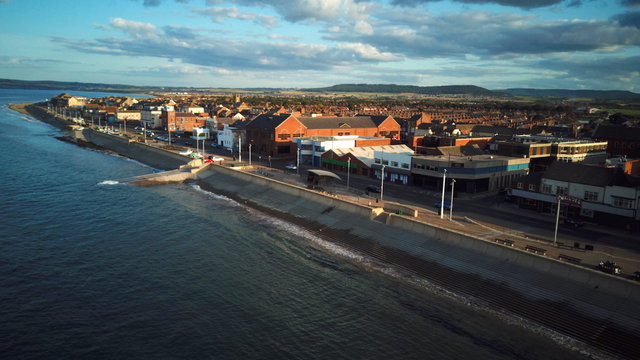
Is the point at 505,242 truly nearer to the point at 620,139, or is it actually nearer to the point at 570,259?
the point at 570,259

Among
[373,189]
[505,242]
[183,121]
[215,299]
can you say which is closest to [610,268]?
[505,242]

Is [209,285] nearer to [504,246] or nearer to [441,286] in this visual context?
[441,286]

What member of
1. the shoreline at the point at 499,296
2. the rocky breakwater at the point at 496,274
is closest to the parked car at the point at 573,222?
the rocky breakwater at the point at 496,274

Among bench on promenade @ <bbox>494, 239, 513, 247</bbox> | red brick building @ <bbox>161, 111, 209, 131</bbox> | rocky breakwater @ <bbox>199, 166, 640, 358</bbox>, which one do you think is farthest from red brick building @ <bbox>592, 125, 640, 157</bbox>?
red brick building @ <bbox>161, 111, 209, 131</bbox>

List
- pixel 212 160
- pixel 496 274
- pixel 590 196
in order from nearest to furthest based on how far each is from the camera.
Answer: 1. pixel 496 274
2. pixel 590 196
3. pixel 212 160

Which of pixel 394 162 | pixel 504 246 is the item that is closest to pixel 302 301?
pixel 504 246

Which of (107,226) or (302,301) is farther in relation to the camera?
(107,226)

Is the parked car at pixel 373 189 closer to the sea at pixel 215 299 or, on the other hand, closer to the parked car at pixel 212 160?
the sea at pixel 215 299
